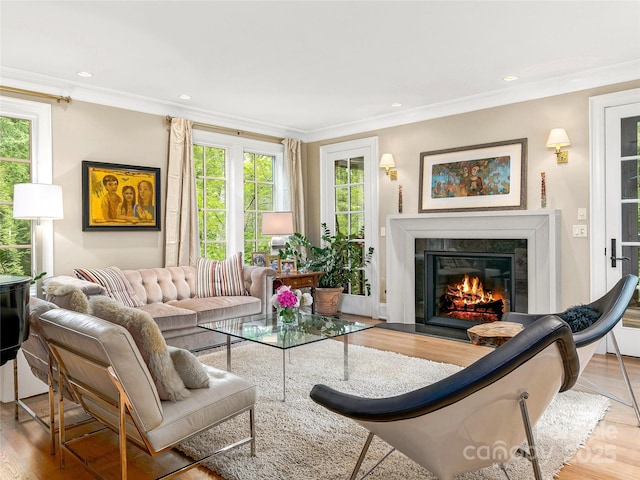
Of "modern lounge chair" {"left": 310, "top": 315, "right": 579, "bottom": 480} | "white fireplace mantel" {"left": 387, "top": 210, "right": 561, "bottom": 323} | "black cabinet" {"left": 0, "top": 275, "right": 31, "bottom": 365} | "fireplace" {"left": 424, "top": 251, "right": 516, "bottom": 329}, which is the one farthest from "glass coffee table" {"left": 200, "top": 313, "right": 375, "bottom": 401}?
"fireplace" {"left": 424, "top": 251, "right": 516, "bottom": 329}

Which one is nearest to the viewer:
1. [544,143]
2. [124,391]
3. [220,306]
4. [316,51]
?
[124,391]

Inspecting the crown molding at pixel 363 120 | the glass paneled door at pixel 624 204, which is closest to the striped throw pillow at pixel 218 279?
the crown molding at pixel 363 120

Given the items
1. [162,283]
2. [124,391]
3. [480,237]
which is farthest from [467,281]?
[124,391]

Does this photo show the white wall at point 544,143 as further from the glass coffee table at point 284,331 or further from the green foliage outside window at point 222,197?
the glass coffee table at point 284,331

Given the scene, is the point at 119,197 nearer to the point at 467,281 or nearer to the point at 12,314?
the point at 12,314

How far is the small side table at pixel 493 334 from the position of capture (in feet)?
8.49

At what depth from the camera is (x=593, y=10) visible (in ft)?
Answer: 9.57

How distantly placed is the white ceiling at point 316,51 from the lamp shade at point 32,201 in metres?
1.06

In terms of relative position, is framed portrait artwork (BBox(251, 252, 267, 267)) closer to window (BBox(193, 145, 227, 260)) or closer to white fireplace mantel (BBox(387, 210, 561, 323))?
window (BBox(193, 145, 227, 260))

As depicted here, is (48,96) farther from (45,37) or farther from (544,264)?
(544,264)

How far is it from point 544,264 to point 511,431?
10.5 ft

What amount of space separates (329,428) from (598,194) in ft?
10.7

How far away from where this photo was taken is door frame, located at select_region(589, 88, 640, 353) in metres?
4.08

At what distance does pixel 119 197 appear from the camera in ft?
15.3
